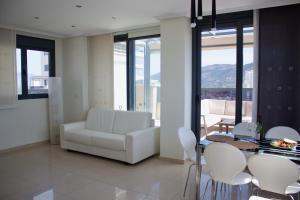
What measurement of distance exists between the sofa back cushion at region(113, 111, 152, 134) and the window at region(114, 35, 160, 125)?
44 cm

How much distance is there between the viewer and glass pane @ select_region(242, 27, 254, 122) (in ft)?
13.6

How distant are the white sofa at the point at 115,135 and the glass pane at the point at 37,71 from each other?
1.29 metres

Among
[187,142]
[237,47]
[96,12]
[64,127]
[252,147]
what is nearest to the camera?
[252,147]

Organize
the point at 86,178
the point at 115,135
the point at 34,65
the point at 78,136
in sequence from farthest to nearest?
the point at 34,65 → the point at 78,136 → the point at 115,135 → the point at 86,178

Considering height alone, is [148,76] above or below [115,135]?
above

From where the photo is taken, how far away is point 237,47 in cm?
423

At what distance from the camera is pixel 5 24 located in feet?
16.1

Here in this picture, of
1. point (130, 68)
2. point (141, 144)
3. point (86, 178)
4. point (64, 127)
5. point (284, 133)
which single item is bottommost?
point (86, 178)

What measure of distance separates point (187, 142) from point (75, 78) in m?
3.91

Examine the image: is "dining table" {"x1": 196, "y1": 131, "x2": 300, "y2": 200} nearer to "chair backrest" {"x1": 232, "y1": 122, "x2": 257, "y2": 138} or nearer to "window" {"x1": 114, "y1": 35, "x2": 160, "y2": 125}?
"chair backrest" {"x1": 232, "y1": 122, "x2": 257, "y2": 138}

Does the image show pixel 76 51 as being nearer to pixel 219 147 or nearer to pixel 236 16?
pixel 236 16

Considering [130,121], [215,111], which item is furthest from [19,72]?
[215,111]

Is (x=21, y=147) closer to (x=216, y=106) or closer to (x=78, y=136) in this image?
(x=78, y=136)

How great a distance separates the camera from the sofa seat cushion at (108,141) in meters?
4.31
